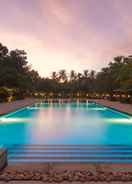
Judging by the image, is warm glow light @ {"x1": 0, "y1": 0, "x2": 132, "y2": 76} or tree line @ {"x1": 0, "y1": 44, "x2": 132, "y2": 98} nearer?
warm glow light @ {"x1": 0, "y1": 0, "x2": 132, "y2": 76}

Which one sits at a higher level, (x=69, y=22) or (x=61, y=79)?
(x=69, y=22)

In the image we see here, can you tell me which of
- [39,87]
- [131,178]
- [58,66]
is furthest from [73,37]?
[58,66]

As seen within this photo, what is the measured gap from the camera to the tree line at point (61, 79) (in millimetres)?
32875

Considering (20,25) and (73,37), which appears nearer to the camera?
(20,25)

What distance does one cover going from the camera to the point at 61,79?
265ft

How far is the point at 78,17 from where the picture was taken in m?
23.7

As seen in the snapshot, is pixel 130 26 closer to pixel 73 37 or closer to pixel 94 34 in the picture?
pixel 94 34

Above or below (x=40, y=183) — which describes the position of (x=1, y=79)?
above

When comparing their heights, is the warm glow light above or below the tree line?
above

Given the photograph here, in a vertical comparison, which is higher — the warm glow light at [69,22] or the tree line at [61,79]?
the warm glow light at [69,22]

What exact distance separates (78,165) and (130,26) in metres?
22.9

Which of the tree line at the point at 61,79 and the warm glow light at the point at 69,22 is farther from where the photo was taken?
the tree line at the point at 61,79

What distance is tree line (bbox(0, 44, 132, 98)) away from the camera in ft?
108

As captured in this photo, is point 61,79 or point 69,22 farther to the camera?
point 61,79
